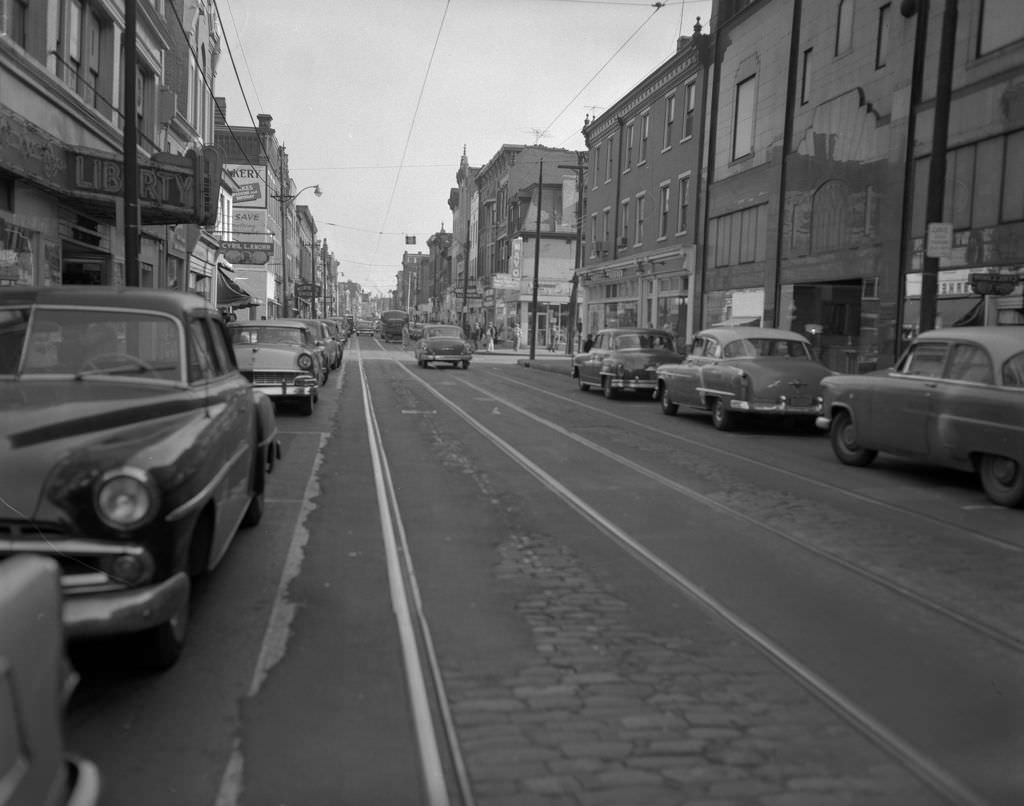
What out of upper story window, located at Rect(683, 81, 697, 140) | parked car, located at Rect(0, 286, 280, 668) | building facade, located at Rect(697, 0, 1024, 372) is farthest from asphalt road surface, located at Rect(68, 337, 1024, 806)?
upper story window, located at Rect(683, 81, 697, 140)

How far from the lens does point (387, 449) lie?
11.9 meters

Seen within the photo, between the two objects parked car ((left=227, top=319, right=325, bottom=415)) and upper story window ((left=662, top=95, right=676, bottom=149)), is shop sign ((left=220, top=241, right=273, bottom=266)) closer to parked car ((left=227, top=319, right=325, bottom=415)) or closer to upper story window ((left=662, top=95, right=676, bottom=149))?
upper story window ((left=662, top=95, right=676, bottom=149))

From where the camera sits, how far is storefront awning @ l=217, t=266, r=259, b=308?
3756 centimetres

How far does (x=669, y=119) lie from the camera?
33281mm

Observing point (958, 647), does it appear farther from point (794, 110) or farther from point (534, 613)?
point (794, 110)

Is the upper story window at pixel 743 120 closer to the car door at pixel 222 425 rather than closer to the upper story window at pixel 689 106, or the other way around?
the upper story window at pixel 689 106

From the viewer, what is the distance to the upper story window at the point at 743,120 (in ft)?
88.6

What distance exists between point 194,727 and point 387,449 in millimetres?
8169

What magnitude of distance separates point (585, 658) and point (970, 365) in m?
6.54

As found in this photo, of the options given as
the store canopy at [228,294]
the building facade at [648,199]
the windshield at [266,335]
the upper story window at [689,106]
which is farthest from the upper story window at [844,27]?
the store canopy at [228,294]

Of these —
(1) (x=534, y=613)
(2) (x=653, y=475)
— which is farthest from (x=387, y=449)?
(1) (x=534, y=613)

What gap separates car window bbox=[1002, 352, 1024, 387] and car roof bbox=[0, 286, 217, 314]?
7.23m

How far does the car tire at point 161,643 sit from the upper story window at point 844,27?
22004 millimetres

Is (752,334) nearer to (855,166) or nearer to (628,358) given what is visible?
(628,358)
